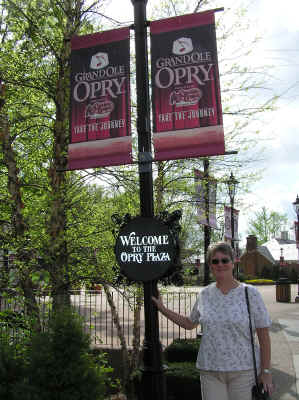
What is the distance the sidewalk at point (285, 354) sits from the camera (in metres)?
6.44

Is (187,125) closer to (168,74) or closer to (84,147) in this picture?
(168,74)

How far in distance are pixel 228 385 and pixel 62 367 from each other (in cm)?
143

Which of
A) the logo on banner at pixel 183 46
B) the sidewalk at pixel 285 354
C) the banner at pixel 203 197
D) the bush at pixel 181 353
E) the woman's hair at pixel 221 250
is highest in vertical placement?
the logo on banner at pixel 183 46

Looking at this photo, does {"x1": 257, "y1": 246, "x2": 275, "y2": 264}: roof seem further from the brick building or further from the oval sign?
the oval sign

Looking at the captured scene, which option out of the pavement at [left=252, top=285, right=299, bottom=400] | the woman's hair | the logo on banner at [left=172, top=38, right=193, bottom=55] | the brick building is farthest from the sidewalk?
the brick building

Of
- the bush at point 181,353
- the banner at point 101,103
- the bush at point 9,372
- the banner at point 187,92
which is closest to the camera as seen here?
the bush at point 9,372

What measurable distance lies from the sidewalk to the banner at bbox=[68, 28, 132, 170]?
4.41m

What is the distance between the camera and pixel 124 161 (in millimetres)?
4566

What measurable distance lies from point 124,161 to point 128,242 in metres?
1.04

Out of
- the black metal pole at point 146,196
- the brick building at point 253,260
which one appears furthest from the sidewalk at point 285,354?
the brick building at point 253,260

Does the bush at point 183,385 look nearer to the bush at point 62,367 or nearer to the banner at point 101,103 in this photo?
the bush at point 62,367

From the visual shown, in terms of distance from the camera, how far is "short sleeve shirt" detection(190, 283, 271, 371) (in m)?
3.01

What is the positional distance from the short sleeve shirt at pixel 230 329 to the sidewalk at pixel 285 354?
3.72 metres

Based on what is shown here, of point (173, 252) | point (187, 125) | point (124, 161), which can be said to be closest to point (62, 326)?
point (173, 252)
